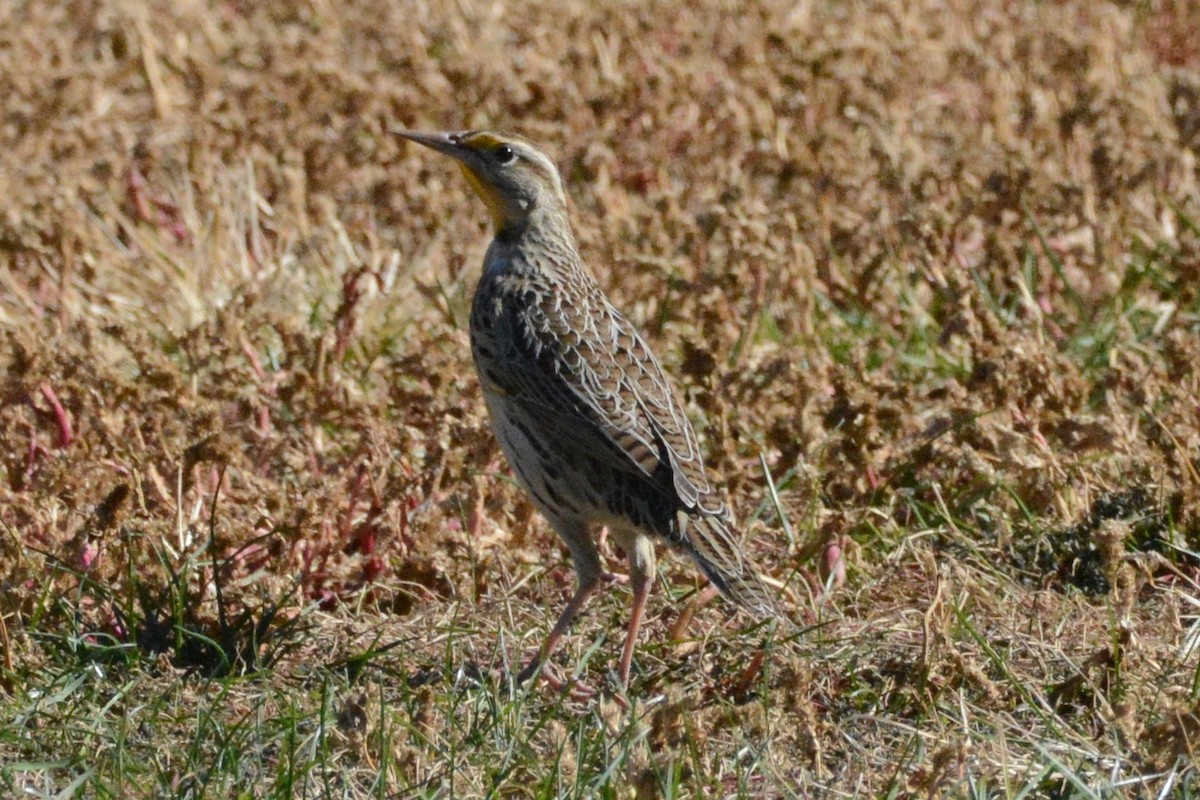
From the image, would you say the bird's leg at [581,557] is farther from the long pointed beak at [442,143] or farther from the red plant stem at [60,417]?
the red plant stem at [60,417]

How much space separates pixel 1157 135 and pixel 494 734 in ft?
17.6

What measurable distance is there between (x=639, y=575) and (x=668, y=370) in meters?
1.86

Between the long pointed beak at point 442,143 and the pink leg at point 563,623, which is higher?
the long pointed beak at point 442,143

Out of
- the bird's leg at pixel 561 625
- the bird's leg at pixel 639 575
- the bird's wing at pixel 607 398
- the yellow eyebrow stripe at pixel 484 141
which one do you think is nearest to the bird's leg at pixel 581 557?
the bird's leg at pixel 561 625

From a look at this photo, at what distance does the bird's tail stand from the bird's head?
1.42 meters

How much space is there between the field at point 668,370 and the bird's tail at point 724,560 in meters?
0.15

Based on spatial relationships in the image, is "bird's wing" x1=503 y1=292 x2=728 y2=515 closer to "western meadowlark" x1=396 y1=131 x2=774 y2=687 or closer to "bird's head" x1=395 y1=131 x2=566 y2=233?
"western meadowlark" x1=396 y1=131 x2=774 y2=687

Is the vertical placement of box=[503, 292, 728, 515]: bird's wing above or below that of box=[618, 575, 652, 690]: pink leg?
above

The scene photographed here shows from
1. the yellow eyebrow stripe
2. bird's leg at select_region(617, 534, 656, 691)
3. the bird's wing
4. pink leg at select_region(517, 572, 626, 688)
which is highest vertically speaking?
the yellow eyebrow stripe

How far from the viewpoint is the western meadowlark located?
18.6 ft

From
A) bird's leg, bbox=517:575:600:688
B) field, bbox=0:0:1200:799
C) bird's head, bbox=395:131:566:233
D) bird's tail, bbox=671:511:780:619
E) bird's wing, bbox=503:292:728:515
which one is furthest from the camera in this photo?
bird's head, bbox=395:131:566:233

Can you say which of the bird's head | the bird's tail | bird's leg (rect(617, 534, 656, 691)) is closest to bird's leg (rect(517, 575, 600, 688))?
bird's leg (rect(617, 534, 656, 691))

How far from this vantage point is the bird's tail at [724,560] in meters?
5.51

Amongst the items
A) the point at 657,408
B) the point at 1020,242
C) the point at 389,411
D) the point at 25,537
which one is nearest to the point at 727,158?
the point at 1020,242
